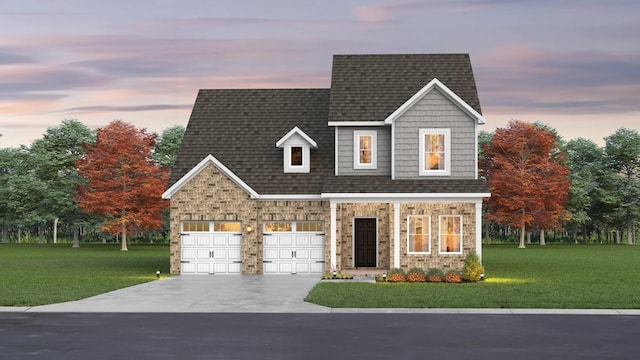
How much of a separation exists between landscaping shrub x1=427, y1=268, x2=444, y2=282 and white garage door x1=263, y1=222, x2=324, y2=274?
6.47 m

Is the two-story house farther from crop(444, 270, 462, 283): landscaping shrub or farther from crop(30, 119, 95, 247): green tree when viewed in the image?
crop(30, 119, 95, 247): green tree

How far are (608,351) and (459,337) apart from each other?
333 cm

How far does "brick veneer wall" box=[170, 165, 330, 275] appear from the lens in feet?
141

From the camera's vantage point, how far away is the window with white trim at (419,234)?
136 ft

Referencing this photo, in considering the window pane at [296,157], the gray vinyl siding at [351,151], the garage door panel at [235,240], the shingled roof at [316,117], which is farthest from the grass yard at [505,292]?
the window pane at [296,157]

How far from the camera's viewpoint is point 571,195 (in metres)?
104

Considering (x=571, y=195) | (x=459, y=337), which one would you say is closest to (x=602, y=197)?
(x=571, y=195)

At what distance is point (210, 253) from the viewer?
4338 centimetres

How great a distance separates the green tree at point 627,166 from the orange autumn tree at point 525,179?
1973 centimetres

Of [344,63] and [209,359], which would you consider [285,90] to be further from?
[209,359]

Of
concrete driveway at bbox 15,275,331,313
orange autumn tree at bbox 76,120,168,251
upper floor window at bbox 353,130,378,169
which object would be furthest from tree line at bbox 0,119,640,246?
concrete driveway at bbox 15,275,331,313

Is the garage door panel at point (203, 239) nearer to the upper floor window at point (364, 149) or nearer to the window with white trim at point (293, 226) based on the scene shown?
the window with white trim at point (293, 226)

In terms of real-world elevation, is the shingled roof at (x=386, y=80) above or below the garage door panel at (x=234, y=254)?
above

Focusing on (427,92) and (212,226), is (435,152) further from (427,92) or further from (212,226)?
(212,226)
